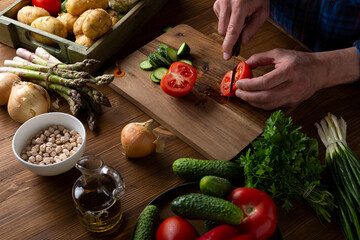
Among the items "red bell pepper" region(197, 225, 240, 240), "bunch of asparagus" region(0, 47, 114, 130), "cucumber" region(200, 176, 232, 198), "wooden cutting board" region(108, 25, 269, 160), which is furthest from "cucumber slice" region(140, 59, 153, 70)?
"red bell pepper" region(197, 225, 240, 240)

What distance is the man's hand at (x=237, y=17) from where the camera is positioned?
6.95 feet

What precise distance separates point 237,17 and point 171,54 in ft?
1.41

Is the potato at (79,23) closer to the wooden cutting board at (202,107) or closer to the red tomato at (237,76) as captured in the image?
Answer: the wooden cutting board at (202,107)

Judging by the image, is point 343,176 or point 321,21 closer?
point 343,176

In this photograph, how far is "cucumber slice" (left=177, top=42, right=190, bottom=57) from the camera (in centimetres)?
231

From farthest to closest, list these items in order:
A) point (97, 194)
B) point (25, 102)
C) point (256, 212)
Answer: point (25, 102), point (97, 194), point (256, 212)

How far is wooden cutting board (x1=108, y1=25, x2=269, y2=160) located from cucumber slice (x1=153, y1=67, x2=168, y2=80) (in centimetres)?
5

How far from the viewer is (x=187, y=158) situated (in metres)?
1.80

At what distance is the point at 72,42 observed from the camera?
222cm

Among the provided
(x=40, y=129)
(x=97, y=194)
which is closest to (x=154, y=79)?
(x=40, y=129)

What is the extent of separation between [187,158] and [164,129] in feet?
1.00

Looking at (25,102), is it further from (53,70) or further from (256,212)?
(256,212)

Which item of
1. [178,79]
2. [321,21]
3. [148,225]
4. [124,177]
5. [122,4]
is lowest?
[124,177]

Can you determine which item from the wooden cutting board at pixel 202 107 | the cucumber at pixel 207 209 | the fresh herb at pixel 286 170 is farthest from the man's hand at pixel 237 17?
the cucumber at pixel 207 209
